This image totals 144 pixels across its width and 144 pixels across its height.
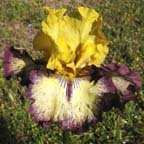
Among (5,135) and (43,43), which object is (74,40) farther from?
(5,135)

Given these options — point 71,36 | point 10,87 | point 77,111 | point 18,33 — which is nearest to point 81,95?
point 77,111

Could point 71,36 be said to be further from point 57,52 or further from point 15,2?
point 15,2

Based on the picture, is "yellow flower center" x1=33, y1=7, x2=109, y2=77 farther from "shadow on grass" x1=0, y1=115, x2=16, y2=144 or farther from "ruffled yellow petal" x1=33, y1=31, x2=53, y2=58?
"shadow on grass" x1=0, y1=115, x2=16, y2=144

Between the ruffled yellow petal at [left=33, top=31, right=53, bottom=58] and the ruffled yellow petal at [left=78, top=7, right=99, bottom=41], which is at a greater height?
the ruffled yellow petal at [left=78, top=7, right=99, bottom=41]

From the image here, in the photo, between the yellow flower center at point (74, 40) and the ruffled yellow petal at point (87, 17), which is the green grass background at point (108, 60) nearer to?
the yellow flower center at point (74, 40)

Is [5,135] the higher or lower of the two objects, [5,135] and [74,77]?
the lower

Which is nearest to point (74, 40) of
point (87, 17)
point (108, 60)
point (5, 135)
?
point (87, 17)

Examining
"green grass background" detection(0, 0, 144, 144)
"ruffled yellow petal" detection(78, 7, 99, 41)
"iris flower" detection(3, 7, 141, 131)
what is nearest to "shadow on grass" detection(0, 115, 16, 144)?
"green grass background" detection(0, 0, 144, 144)
